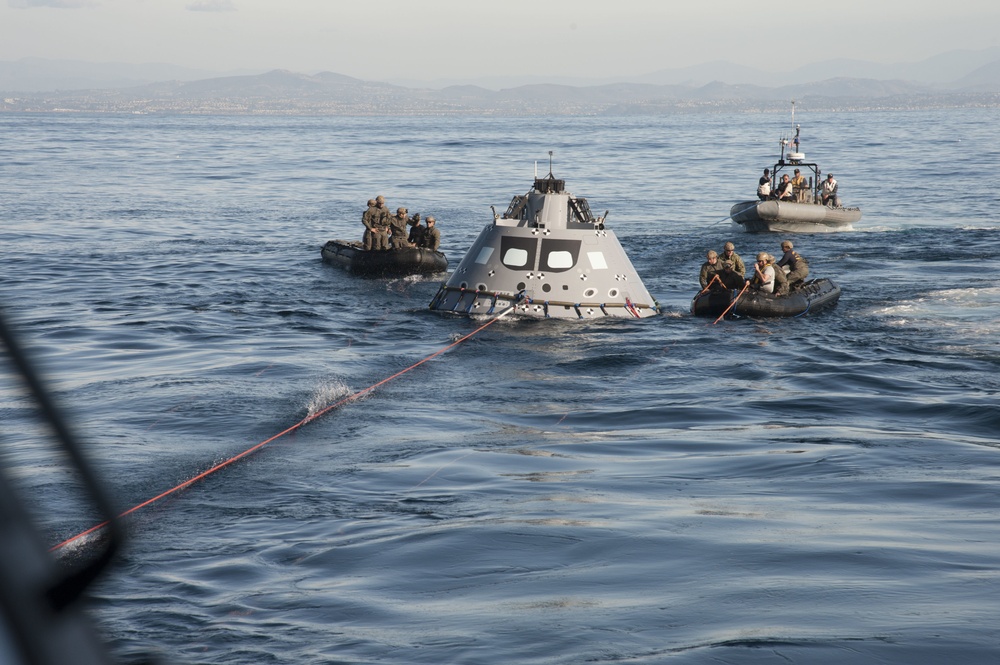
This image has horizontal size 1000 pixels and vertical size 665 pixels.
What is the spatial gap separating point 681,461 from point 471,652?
20.5 ft

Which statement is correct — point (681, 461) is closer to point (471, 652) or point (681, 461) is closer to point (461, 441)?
point (461, 441)

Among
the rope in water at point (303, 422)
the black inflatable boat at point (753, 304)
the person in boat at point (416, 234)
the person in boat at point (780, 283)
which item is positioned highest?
the person in boat at point (416, 234)

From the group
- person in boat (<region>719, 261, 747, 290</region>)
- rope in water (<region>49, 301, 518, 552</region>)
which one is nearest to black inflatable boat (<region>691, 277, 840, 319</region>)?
person in boat (<region>719, 261, 747, 290</region>)

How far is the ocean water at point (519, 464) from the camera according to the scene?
8.37 metres

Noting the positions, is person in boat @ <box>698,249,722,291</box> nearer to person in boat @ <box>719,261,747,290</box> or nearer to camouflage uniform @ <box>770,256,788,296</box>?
person in boat @ <box>719,261,747,290</box>

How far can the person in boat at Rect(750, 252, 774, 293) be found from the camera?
2298 centimetres

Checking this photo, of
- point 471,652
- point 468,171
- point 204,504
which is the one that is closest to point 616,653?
point 471,652

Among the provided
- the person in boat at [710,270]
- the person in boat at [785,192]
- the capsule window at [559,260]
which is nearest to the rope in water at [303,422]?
the capsule window at [559,260]

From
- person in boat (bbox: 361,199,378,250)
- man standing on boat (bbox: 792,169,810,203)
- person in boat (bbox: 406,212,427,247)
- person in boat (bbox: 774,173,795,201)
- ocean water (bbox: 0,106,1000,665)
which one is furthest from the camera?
man standing on boat (bbox: 792,169,810,203)

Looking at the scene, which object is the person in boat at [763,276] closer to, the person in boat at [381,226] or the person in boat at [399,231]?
the person in boat at [399,231]

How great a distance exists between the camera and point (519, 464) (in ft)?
44.3

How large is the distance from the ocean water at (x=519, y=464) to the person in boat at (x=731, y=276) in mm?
1227

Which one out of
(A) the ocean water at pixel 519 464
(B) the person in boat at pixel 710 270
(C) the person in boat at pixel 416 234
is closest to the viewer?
(A) the ocean water at pixel 519 464

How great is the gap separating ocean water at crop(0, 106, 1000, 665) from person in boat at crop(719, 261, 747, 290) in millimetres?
1227
